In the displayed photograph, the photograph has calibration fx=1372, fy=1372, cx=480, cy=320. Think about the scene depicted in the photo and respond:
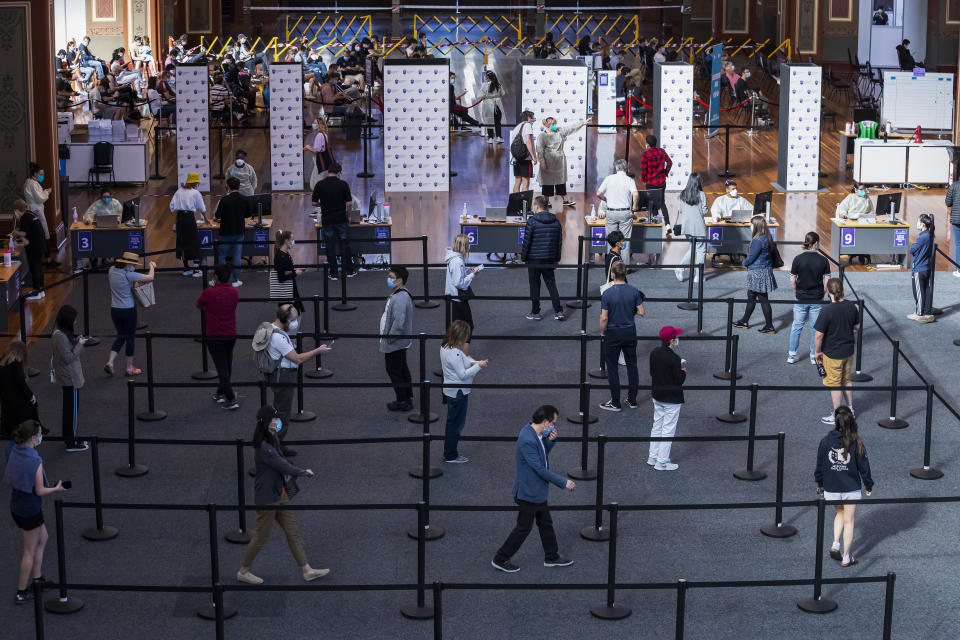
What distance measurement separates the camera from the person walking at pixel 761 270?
1566cm

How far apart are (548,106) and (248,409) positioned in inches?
457

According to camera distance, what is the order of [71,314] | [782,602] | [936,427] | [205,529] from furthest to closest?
1. [936,427]
2. [71,314]
3. [205,529]
4. [782,602]

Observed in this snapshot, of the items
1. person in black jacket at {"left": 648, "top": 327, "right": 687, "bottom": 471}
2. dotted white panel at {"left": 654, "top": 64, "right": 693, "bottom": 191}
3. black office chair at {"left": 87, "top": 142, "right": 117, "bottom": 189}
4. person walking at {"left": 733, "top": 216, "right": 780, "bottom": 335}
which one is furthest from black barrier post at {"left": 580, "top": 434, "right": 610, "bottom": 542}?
black office chair at {"left": 87, "top": 142, "right": 117, "bottom": 189}

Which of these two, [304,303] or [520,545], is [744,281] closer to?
[304,303]

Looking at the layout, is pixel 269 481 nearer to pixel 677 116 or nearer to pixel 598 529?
pixel 598 529

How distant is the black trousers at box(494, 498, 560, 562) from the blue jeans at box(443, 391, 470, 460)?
1755 millimetres

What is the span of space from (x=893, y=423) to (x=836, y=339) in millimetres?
1092

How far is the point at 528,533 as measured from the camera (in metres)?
10.3

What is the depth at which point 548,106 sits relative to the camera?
23844mm

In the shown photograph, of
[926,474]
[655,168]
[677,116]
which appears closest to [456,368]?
[926,474]

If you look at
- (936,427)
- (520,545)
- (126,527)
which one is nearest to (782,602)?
(520,545)

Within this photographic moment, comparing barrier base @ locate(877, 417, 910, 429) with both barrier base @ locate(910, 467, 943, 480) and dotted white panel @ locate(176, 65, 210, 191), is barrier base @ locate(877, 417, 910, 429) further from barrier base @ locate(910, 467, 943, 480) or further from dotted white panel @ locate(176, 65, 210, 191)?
dotted white panel @ locate(176, 65, 210, 191)

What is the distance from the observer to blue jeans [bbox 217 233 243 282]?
59.2ft

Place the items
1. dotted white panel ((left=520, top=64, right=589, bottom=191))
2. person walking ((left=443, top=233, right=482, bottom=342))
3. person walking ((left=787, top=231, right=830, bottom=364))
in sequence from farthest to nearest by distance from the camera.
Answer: dotted white panel ((left=520, top=64, right=589, bottom=191)) < person walking ((left=787, top=231, right=830, bottom=364)) < person walking ((left=443, top=233, right=482, bottom=342))
